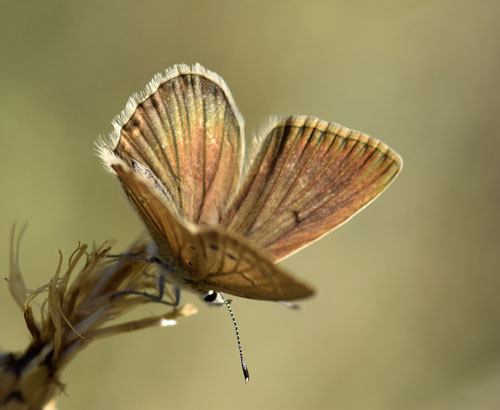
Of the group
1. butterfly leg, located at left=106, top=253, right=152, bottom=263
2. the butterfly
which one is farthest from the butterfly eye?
butterfly leg, located at left=106, top=253, right=152, bottom=263

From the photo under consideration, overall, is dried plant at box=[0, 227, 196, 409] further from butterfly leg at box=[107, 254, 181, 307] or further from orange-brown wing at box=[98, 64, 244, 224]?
orange-brown wing at box=[98, 64, 244, 224]

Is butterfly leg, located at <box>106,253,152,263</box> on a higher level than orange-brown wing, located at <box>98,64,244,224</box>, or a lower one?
lower

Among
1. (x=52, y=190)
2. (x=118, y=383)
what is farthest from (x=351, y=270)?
(x=52, y=190)

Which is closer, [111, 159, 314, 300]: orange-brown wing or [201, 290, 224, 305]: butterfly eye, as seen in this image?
[111, 159, 314, 300]: orange-brown wing

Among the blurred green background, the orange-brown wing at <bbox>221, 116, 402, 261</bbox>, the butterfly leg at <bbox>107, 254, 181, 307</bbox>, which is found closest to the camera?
the butterfly leg at <bbox>107, 254, 181, 307</bbox>

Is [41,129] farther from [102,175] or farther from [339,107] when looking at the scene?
[339,107]

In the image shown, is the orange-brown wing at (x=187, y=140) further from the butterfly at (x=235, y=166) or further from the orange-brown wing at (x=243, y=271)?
the orange-brown wing at (x=243, y=271)

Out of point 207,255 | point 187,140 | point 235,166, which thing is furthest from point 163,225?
point 235,166

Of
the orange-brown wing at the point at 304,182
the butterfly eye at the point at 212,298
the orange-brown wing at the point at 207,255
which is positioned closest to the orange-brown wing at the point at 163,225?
the orange-brown wing at the point at 207,255
